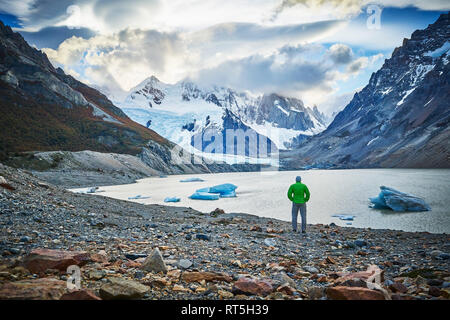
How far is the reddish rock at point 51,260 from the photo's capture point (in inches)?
198

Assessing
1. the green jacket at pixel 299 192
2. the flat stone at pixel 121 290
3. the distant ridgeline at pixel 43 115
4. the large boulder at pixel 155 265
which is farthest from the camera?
the distant ridgeline at pixel 43 115

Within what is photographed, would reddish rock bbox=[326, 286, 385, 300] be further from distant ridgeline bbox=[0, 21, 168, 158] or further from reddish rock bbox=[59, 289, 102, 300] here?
distant ridgeline bbox=[0, 21, 168, 158]

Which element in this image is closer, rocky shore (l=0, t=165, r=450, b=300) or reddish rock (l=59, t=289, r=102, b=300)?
reddish rock (l=59, t=289, r=102, b=300)

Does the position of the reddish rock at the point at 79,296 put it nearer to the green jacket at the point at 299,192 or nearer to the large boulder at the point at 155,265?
→ the large boulder at the point at 155,265

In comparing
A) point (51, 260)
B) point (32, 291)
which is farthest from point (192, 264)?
point (32, 291)

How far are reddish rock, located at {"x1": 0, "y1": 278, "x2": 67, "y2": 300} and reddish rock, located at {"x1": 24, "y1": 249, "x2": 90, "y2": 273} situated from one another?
3.20ft

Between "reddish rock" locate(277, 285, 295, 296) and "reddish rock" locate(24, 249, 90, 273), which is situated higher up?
"reddish rock" locate(24, 249, 90, 273)

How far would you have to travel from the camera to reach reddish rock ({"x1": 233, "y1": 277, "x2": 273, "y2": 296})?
469 centimetres

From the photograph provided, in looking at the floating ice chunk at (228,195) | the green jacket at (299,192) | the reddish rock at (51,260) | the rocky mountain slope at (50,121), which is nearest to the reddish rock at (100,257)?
the reddish rock at (51,260)

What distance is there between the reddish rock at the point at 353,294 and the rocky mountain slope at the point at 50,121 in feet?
261

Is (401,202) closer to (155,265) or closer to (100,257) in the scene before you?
(155,265)

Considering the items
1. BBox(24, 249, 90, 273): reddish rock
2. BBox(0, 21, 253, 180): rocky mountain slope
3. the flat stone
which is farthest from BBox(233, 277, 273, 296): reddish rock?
BBox(0, 21, 253, 180): rocky mountain slope
